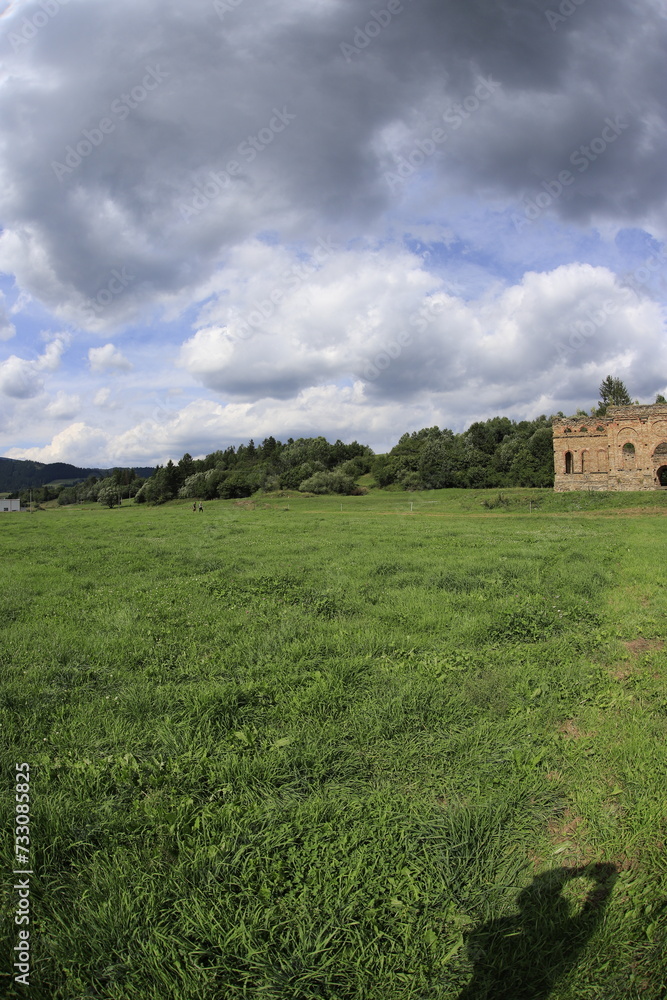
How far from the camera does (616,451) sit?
4775 centimetres

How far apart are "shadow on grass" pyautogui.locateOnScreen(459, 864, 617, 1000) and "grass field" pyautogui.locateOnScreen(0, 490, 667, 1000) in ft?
0.04

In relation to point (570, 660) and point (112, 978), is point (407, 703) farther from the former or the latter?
point (112, 978)

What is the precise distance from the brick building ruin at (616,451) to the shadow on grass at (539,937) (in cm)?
4669

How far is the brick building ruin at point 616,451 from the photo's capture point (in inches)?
1832

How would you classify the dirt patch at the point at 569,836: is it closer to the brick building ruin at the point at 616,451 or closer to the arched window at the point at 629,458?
the brick building ruin at the point at 616,451

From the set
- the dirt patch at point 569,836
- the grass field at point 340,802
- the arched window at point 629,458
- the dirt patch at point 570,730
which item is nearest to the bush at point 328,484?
the arched window at point 629,458

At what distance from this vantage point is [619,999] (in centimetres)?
243

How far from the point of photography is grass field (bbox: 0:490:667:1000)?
2.55 metres

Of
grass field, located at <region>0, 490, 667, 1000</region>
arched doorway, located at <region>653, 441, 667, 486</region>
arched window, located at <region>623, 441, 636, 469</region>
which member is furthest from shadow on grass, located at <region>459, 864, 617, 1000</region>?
arched doorway, located at <region>653, 441, 667, 486</region>

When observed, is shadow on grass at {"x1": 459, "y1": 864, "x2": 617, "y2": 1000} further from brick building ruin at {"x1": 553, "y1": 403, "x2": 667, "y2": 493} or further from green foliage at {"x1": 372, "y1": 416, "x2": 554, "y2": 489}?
green foliage at {"x1": 372, "y1": 416, "x2": 554, "y2": 489}

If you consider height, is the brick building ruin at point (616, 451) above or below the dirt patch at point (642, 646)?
above

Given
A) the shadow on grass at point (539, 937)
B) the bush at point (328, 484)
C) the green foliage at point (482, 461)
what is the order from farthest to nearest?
1. the bush at point (328, 484)
2. the green foliage at point (482, 461)
3. the shadow on grass at point (539, 937)

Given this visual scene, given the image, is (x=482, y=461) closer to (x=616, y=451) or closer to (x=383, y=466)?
(x=383, y=466)

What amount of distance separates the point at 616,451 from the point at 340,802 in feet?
172
